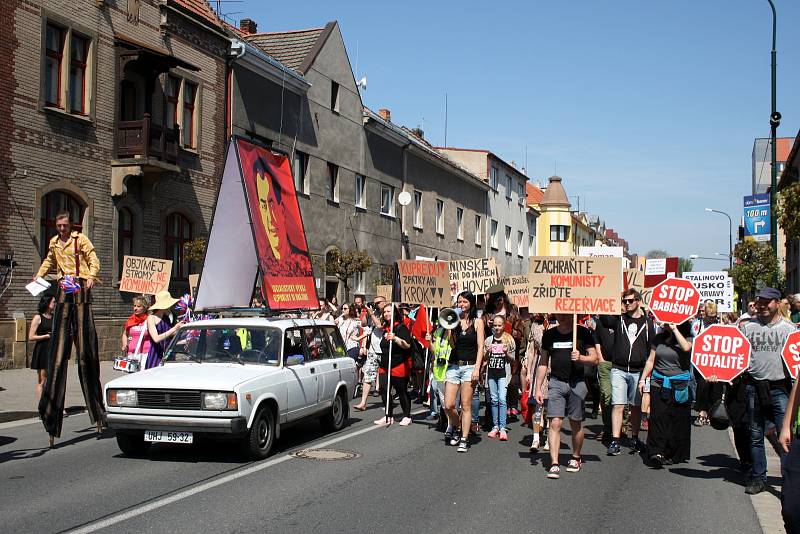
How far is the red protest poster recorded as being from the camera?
42.2 feet

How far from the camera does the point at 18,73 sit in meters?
19.4

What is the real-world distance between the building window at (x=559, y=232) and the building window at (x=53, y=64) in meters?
62.1

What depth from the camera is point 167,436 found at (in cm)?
941

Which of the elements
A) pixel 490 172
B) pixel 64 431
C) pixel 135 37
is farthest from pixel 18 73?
pixel 490 172

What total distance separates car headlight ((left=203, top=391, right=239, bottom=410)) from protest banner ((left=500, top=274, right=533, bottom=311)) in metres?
11.7

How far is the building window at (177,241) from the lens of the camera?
80.3ft

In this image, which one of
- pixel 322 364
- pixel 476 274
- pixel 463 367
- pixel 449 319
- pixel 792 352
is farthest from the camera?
pixel 476 274

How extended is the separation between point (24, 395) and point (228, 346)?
6258mm

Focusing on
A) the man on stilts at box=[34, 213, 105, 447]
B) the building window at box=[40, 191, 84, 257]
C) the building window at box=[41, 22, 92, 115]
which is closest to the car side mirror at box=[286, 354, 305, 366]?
the man on stilts at box=[34, 213, 105, 447]

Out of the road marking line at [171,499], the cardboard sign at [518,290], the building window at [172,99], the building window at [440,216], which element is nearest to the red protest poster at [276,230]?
the road marking line at [171,499]

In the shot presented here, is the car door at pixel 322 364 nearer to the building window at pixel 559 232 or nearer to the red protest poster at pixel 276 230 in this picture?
the red protest poster at pixel 276 230

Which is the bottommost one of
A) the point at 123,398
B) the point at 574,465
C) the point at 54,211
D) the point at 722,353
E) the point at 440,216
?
the point at 574,465

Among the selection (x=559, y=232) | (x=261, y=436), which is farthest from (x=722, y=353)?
(x=559, y=232)

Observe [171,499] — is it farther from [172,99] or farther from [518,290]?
[172,99]
